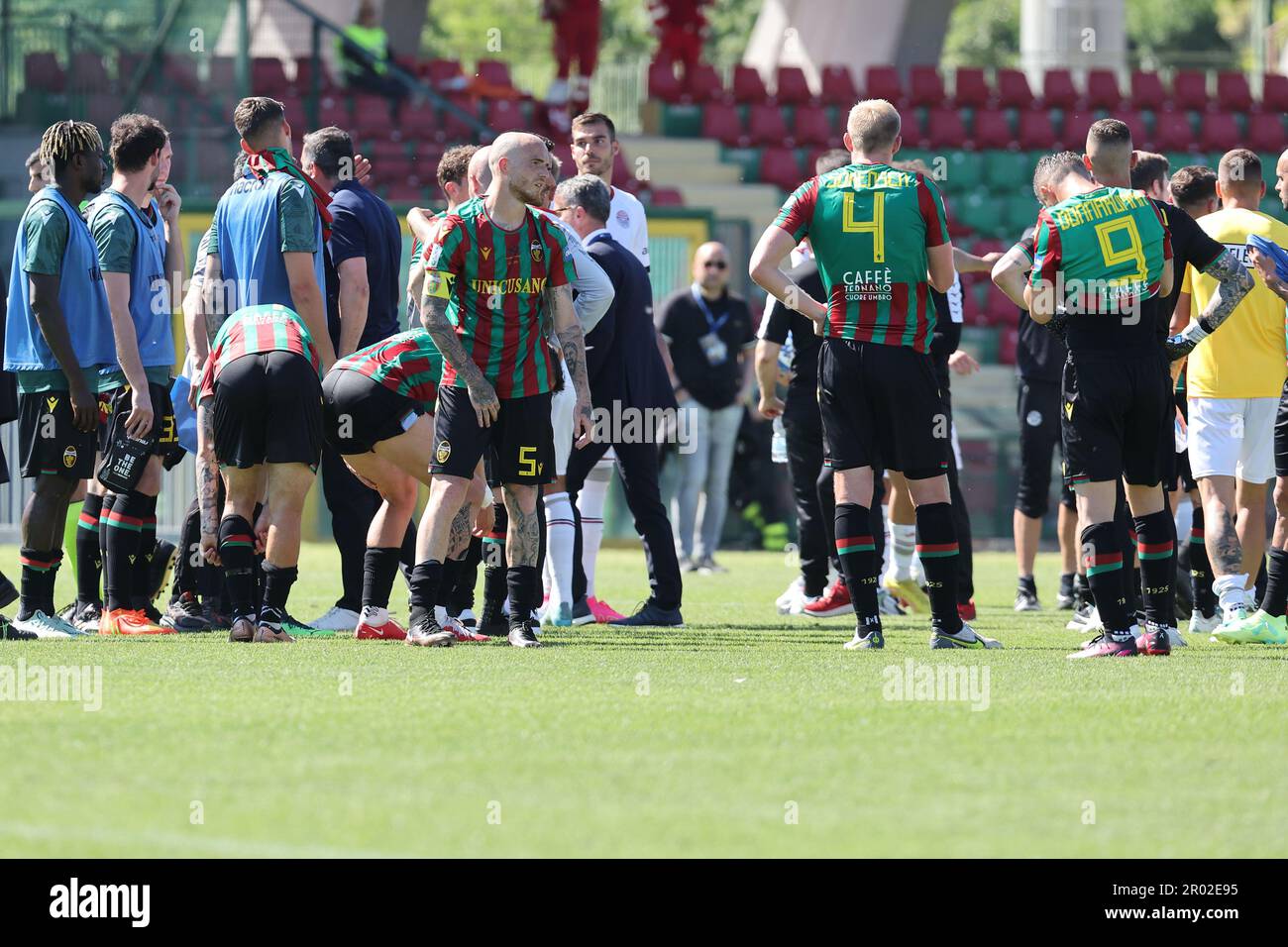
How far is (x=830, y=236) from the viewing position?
8.10 metres

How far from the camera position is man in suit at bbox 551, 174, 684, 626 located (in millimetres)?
9641

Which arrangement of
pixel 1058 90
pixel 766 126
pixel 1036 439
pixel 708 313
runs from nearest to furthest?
Answer: pixel 1036 439, pixel 708 313, pixel 766 126, pixel 1058 90

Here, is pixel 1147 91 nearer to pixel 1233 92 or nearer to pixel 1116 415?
pixel 1233 92

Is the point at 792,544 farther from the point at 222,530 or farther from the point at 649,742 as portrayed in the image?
the point at 649,742

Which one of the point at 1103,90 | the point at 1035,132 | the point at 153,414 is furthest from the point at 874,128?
the point at 1103,90

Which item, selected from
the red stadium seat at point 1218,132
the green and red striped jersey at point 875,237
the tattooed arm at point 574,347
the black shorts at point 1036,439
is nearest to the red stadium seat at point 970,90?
the red stadium seat at point 1218,132

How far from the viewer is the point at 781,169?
23.6 metres

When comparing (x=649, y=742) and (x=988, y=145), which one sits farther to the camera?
(x=988, y=145)

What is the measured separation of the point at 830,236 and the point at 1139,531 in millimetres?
1708

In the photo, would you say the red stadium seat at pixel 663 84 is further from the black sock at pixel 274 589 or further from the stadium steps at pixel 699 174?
the black sock at pixel 274 589
